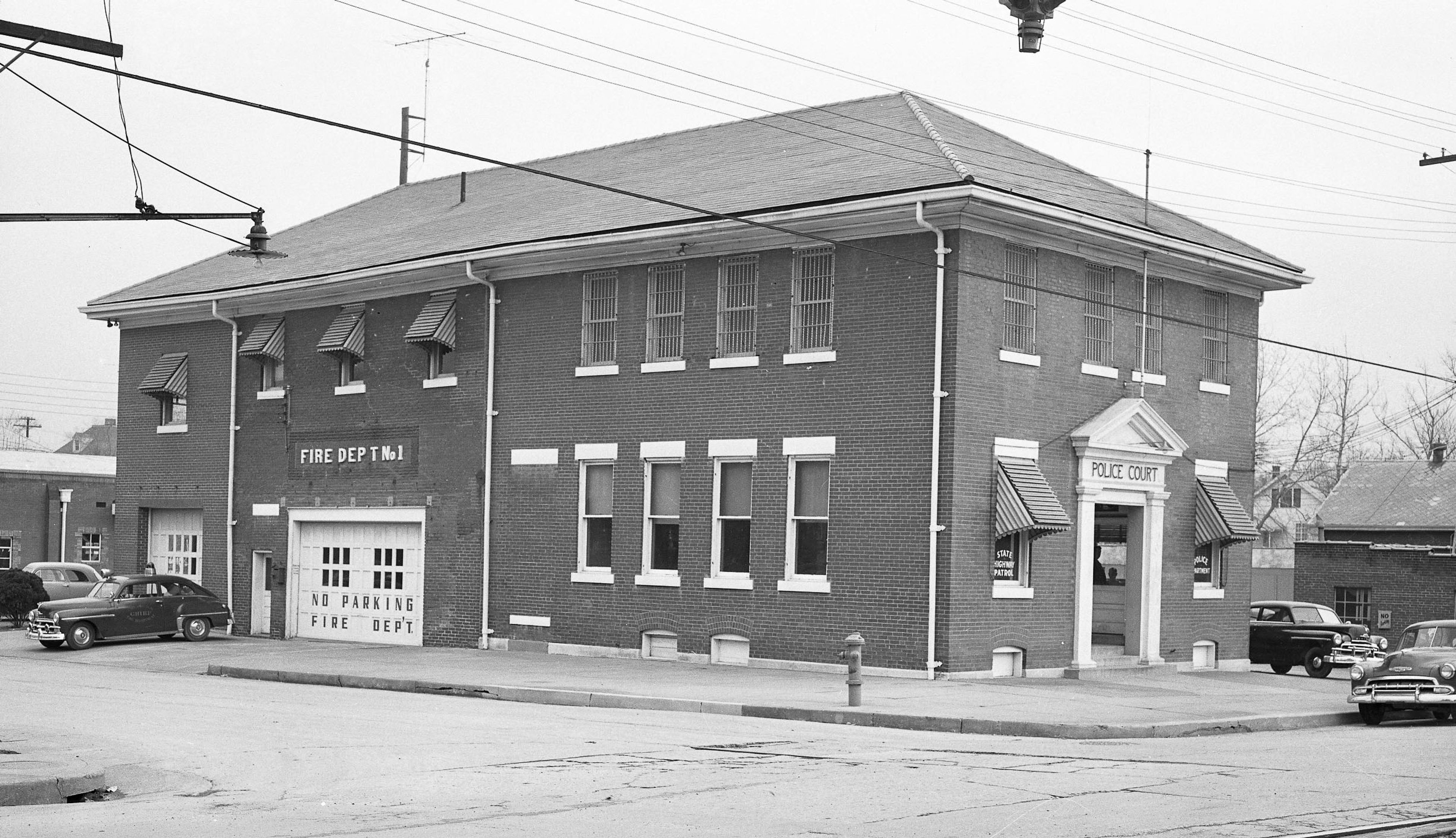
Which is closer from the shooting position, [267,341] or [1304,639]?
[1304,639]

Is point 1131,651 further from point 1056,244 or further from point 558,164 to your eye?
point 558,164

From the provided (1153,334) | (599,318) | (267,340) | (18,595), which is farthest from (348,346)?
(1153,334)

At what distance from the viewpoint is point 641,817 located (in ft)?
37.6

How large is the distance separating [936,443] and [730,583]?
451cm

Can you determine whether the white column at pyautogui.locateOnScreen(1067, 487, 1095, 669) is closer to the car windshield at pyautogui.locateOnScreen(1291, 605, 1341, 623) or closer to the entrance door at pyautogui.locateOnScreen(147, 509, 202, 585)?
the car windshield at pyautogui.locateOnScreen(1291, 605, 1341, 623)

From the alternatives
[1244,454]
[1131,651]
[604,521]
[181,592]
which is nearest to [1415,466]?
[1244,454]

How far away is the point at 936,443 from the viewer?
2472cm

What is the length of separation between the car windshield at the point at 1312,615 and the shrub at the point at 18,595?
27.6 metres

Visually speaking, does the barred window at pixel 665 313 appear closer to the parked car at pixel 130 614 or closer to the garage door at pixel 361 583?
the garage door at pixel 361 583

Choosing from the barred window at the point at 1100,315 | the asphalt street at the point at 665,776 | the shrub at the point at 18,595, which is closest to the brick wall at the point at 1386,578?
the barred window at the point at 1100,315

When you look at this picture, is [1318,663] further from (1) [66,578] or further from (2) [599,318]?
(1) [66,578]

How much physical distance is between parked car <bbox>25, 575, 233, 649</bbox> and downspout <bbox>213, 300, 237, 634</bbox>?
3.21ft

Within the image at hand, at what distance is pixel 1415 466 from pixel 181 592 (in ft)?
132

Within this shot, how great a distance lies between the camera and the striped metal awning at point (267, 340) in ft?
115
